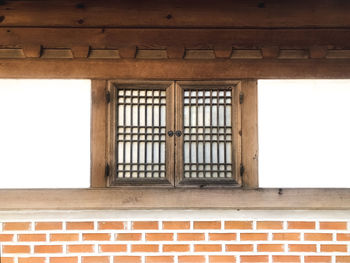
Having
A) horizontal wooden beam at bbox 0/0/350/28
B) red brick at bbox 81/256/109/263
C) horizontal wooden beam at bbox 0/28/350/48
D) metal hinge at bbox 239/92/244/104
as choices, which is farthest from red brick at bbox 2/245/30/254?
metal hinge at bbox 239/92/244/104

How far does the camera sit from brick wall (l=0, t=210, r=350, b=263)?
220 cm

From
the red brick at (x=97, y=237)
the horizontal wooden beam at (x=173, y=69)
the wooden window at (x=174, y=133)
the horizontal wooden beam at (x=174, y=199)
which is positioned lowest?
the red brick at (x=97, y=237)

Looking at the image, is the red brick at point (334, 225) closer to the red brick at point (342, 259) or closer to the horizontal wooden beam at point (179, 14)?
the red brick at point (342, 259)

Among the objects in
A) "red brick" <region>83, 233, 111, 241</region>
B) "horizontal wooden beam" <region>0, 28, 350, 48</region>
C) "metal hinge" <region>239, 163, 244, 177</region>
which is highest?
"horizontal wooden beam" <region>0, 28, 350, 48</region>

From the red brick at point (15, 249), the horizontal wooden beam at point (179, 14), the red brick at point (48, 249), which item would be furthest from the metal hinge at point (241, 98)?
the red brick at point (15, 249)

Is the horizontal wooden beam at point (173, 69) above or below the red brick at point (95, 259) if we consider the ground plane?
above

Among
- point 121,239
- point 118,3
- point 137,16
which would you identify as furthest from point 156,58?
point 121,239

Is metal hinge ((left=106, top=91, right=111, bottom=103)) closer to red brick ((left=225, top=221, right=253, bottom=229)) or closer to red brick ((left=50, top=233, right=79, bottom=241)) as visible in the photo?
red brick ((left=50, top=233, right=79, bottom=241))

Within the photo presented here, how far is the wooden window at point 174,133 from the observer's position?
87.0 inches

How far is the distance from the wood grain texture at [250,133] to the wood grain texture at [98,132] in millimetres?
936

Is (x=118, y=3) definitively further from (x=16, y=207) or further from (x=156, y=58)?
(x=16, y=207)

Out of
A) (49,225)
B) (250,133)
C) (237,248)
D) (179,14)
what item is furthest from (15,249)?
(179,14)

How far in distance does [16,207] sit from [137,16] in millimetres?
1489

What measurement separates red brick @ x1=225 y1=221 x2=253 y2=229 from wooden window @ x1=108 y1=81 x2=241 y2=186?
0.90 feet
